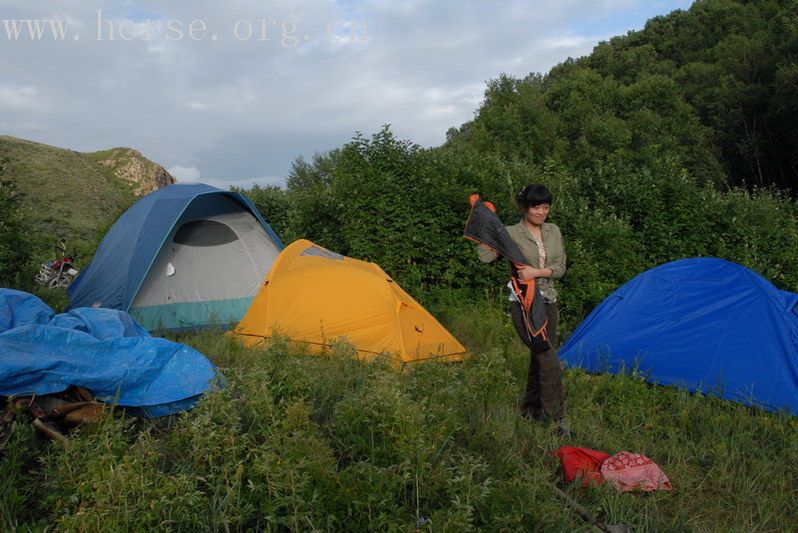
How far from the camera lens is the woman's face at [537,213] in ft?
13.5

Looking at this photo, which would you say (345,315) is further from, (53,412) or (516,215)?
(516,215)

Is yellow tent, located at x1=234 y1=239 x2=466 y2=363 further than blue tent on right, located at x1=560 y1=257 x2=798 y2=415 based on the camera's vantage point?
Yes

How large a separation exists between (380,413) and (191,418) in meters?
1.29

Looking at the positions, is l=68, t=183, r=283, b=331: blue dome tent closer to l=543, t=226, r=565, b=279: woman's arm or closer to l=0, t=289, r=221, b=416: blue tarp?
l=0, t=289, r=221, b=416: blue tarp

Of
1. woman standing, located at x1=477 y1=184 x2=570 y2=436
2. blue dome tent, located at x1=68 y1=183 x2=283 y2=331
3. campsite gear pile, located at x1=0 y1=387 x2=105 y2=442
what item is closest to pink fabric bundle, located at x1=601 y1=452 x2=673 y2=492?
woman standing, located at x1=477 y1=184 x2=570 y2=436

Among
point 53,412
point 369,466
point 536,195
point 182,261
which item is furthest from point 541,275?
point 182,261

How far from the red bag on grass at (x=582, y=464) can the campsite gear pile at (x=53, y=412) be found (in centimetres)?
258

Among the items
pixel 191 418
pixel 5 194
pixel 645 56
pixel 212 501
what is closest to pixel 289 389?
pixel 191 418

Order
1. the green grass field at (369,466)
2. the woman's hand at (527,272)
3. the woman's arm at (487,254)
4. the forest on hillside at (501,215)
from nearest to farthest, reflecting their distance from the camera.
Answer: the green grass field at (369,466), the woman's hand at (527,272), the woman's arm at (487,254), the forest on hillside at (501,215)

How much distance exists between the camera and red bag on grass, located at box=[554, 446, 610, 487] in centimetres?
321

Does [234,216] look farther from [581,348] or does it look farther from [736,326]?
[736,326]

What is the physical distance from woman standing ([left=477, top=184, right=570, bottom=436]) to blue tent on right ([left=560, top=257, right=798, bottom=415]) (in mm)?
1468

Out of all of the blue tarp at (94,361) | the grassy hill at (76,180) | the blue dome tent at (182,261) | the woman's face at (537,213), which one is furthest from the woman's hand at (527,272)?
the grassy hill at (76,180)

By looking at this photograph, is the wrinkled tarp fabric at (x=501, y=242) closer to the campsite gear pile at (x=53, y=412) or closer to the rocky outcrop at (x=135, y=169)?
the campsite gear pile at (x=53, y=412)
